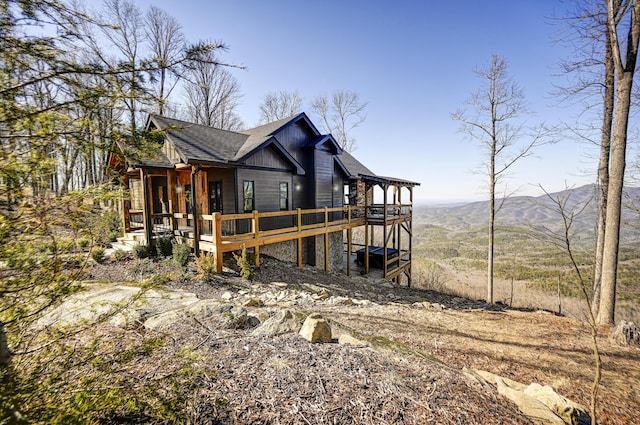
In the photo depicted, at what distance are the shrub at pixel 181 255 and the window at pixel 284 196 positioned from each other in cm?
488

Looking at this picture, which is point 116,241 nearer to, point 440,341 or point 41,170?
point 41,170

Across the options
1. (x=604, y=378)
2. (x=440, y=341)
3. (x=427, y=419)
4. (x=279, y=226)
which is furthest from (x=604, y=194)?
(x=279, y=226)

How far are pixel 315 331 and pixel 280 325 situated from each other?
72 centimetres

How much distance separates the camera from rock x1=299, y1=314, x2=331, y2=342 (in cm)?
414

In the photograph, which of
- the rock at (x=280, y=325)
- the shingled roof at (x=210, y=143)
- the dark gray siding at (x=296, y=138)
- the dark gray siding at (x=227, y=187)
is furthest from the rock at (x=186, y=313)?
the dark gray siding at (x=296, y=138)

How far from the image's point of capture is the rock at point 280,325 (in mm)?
4344

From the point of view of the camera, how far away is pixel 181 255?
851cm

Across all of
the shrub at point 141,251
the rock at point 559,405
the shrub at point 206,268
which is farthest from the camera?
the shrub at point 141,251

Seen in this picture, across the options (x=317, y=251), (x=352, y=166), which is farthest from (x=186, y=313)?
(x=352, y=166)

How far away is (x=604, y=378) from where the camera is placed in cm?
435

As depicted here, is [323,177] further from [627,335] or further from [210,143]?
[627,335]

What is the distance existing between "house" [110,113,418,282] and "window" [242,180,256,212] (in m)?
0.04

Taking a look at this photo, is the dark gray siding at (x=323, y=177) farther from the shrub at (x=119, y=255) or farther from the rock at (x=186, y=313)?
the rock at (x=186, y=313)

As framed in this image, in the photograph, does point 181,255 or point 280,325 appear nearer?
point 280,325
